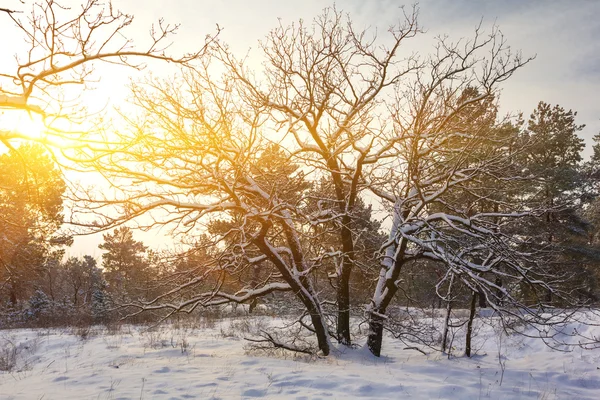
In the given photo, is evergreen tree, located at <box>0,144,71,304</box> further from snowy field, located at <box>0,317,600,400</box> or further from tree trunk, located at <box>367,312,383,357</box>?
tree trunk, located at <box>367,312,383,357</box>

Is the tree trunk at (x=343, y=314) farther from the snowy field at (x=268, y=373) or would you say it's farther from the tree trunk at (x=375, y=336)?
the tree trunk at (x=375, y=336)

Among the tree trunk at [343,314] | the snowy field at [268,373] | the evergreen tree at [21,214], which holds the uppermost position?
the evergreen tree at [21,214]

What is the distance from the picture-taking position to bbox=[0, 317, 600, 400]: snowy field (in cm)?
552

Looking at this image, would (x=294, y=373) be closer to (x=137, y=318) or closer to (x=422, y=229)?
(x=422, y=229)

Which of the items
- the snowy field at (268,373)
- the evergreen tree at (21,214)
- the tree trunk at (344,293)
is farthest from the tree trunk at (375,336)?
the evergreen tree at (21,214)

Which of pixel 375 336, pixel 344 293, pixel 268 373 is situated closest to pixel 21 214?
pixel 344 293

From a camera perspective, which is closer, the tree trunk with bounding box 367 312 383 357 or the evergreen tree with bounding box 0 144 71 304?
the tree trunk with bounding box 367 312 383 357

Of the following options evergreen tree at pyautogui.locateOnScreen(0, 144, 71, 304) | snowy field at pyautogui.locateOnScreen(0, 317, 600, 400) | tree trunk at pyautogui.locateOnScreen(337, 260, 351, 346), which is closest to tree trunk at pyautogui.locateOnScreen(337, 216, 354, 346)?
tree trunk at pyautogui.locateOnScreen(337, 260, 351, 346)

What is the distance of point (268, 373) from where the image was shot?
6543 mm

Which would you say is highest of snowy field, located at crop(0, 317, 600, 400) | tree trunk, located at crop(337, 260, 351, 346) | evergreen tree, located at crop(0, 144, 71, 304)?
evergreen tree, located at crop(0, 144, 71, 304)

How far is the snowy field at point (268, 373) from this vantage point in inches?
217

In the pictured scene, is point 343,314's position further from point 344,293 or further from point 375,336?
point 375,336

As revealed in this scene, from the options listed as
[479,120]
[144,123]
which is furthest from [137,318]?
[479,120]

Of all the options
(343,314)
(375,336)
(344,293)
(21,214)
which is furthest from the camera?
(21,214)
